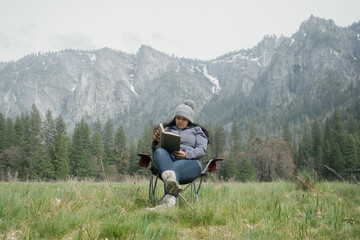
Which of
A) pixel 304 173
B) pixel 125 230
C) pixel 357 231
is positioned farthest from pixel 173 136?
pixel 304 173

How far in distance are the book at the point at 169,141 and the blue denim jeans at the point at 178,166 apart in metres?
0.08

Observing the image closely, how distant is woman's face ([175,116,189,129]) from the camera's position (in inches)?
162

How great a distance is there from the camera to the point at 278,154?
39.9 metres

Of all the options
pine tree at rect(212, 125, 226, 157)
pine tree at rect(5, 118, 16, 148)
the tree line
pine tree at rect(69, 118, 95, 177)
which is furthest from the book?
pine tree at rect(212, 125, 226, 157)

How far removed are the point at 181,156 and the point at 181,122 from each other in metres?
0.74

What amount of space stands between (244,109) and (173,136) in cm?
19708

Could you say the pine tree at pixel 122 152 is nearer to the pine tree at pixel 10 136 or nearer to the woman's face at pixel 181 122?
the pine tree at pixel 10 136

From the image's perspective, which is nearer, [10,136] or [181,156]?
[181,156]

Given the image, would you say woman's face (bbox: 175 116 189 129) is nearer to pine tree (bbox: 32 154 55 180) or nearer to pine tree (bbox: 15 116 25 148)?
pine tree (bbox: 32 154 55 180)

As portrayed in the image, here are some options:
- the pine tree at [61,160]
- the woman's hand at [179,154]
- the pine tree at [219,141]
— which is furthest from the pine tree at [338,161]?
the woman's hand at [179,154]

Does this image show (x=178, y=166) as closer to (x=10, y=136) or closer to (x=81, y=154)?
(x=81, y=154)

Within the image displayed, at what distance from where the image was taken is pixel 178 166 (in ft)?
11.5

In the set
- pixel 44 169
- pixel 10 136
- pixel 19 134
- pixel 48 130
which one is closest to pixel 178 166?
pixel 44 169

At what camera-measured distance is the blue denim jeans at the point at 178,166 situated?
3.36m
